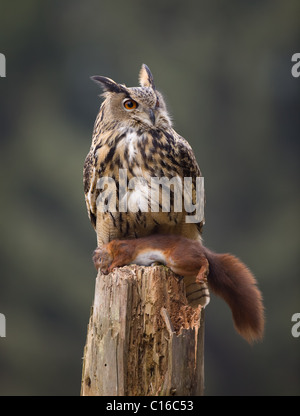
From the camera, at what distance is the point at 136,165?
187 cm

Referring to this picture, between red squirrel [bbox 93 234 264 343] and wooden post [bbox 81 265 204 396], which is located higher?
red squirrel [bbox 93 234 264 343]

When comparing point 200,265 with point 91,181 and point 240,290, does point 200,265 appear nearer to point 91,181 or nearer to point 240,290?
point 240,290

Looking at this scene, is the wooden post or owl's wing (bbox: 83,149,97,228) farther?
owl's wing (bbox: 83,149,97,228)

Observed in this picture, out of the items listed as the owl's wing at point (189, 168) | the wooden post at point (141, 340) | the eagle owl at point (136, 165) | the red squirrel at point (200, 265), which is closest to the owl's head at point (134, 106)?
the eagle owl at point (136, 165)

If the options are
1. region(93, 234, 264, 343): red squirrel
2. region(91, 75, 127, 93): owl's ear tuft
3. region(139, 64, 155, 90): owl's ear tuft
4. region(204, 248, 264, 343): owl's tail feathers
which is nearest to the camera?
region(93, 234, 264, 343): red squirrel

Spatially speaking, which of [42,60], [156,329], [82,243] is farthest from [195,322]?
[42,60]

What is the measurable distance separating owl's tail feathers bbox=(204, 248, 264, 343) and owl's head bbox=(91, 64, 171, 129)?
55 cm

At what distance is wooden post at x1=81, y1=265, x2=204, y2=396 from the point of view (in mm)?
1534

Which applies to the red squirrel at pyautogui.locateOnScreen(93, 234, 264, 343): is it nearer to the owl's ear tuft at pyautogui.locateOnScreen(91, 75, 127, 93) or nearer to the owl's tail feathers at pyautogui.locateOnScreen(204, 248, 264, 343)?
the owl's tail feathers at pyautogui.locateOnScreen(204, 248, 264, 343)

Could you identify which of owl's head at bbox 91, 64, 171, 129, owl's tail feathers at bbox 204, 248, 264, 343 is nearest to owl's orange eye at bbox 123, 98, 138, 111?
owl's head at bbox 91, 64, 171, 129
